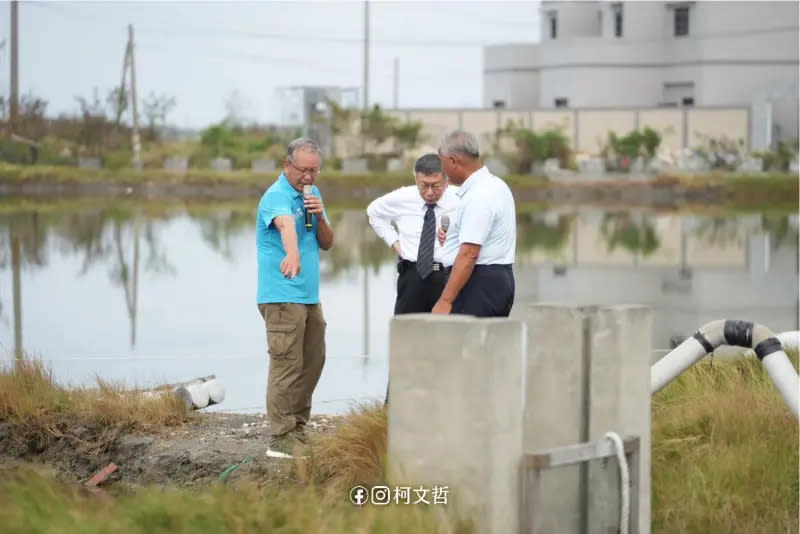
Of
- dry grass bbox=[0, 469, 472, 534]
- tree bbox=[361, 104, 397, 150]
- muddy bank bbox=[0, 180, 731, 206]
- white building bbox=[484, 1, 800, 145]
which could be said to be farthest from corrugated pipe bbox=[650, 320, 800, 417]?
white building bbox=[484, 1, 800, 145]

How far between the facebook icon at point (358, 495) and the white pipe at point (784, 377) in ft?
6.32

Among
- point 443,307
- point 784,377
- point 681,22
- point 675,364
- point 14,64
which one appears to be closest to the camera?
point 784,377

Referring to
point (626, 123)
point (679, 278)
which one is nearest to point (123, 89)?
point (626, 123)

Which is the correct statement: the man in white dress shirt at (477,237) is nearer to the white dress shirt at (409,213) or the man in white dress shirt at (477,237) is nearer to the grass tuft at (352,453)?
the grass tuft at (352,453)

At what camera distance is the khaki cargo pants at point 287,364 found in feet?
29.3

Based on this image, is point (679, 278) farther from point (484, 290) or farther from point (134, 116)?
point (134, 116)

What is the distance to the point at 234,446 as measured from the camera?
927 centimetres

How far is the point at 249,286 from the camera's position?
73.3 ft

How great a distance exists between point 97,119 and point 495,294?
62.5 meters

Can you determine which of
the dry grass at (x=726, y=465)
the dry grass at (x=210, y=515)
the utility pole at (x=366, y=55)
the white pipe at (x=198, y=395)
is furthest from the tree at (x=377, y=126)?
the dry grass at (x=210, y=515)

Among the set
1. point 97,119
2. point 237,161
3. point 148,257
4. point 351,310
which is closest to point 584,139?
point 237,161

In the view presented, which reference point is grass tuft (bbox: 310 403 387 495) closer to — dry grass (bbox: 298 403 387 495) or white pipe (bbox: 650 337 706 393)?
dry grass (bbox: 298 403 387 495)

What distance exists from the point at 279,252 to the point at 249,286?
13.5 metres

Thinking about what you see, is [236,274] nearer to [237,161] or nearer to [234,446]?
[234,446]
